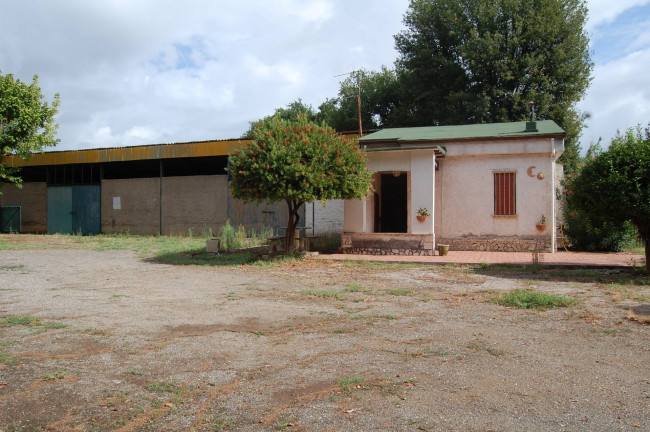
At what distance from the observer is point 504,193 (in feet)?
53.0

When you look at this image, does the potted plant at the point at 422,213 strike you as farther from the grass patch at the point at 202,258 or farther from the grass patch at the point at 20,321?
the grass patch at the point at 20,321

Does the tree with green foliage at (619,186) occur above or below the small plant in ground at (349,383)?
above

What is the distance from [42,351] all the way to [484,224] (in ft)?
45.1

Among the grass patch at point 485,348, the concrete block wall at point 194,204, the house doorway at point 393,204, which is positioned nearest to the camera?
the grass patch at point 485,348

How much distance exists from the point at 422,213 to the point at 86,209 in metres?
18.8

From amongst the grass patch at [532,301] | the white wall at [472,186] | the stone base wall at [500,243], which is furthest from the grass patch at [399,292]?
the stone base wall at [500,243]

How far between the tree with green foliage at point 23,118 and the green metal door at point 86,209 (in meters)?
4.26

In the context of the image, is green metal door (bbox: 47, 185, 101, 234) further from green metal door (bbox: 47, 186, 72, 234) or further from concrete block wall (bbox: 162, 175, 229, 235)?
concrete block wall (bbox: 162, 175, 229, 235)

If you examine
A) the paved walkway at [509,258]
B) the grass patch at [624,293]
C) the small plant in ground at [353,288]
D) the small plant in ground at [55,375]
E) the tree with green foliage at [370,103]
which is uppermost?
the tree with green foliage at [370,103]

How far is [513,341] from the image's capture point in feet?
18.6

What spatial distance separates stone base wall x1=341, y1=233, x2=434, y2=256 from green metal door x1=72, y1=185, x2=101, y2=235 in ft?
51.8

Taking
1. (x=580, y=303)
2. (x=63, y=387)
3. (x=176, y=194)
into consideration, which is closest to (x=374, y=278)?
(x=580, y=303)

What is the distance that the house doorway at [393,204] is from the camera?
61.0 feet

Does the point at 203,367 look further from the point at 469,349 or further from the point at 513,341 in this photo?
the point at 513,341
